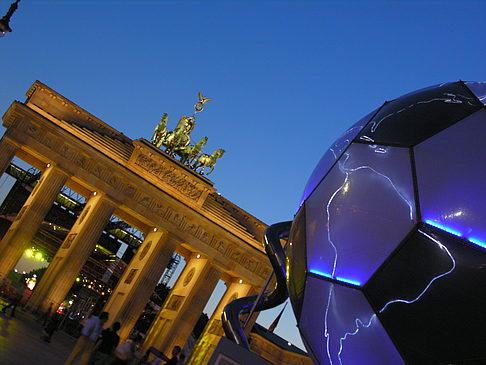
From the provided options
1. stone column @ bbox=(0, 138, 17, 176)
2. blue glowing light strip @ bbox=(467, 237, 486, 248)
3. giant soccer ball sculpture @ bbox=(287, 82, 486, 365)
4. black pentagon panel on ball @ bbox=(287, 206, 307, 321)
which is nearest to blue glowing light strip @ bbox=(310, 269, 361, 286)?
giant soccer ball sculpture @ bbox=(287, 82, 486, 365)

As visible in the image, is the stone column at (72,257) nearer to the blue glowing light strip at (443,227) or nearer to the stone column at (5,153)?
the stone column at (5,153)

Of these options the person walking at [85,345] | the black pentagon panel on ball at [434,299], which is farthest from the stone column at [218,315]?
the black pentagon panel on ball at [434,299]

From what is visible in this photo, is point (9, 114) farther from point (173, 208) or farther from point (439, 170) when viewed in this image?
point (439, 170)

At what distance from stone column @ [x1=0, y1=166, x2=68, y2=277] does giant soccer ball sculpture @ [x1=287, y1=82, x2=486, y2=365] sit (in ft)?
87.4

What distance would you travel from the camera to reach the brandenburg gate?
91.2 feet

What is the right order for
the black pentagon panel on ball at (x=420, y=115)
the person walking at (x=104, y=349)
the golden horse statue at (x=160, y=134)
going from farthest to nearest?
the golden horse statue at (x=160, y=134)
the person walking at (x=104, y=349)
the black pentagon panel on ball at (x=420, y=115)

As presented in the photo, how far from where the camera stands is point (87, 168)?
2950 centimetres

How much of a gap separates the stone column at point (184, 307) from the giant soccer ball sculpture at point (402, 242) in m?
Answer: 29.0

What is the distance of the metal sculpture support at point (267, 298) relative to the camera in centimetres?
357

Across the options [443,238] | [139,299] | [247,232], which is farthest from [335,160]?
[247,232]

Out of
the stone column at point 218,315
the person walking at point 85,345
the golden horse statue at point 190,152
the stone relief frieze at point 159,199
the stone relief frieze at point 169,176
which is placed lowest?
the person walking at point 85,345

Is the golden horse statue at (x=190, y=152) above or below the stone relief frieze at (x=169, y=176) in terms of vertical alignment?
above

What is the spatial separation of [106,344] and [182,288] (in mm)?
24635

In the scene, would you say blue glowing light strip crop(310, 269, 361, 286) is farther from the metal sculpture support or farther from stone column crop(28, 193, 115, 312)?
stone column crop(28, 193, 115, 312)
